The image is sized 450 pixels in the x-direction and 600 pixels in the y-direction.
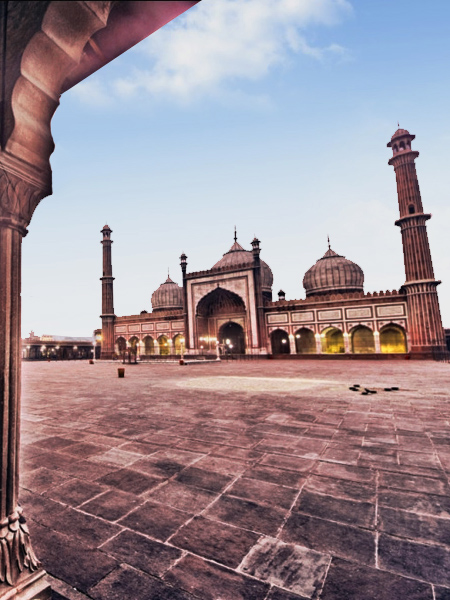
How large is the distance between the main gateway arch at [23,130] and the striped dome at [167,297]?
40694 mm

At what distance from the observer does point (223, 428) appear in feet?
14.6

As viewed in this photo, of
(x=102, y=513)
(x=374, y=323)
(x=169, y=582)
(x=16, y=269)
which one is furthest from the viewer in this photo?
(x=374, y=323)

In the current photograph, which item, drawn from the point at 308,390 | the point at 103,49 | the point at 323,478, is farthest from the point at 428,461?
the point at 308,390

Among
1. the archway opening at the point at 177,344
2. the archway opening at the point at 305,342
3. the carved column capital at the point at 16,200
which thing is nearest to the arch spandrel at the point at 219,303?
the archway opening at the point at 177,344

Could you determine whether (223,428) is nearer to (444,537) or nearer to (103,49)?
(444,537)

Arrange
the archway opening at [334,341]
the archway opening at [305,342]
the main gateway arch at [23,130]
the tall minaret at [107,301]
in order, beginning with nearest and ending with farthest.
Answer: the main gateway arch at [23,130]
the archway opening at [334,341]
the archway opening at [305,342]
the tall minaret at [107,301]

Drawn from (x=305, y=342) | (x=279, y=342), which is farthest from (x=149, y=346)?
(x=305, y=342)

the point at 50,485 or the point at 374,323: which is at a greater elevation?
the point at 374,323

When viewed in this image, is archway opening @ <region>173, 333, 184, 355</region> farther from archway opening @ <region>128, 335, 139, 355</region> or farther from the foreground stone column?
the foreground stone column

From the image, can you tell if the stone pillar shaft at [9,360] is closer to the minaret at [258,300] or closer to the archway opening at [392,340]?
the minaret at [258,300]

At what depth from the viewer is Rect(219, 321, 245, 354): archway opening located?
111 feet

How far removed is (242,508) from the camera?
7.51 feet

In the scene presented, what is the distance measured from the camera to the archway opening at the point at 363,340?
2805 centimetres

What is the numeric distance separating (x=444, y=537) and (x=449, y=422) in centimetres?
336
